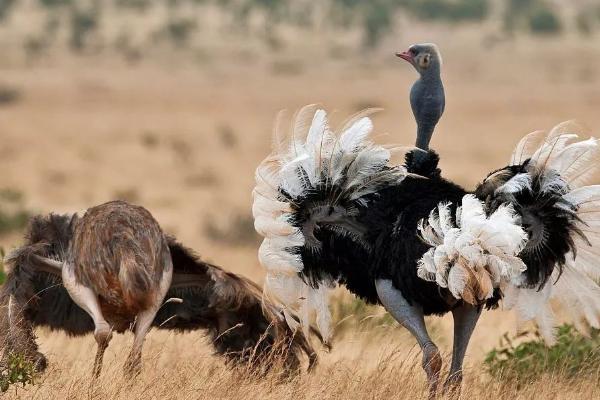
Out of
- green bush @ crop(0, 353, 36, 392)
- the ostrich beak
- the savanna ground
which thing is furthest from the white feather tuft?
green bush @ crop(0, 353, 36, 392)

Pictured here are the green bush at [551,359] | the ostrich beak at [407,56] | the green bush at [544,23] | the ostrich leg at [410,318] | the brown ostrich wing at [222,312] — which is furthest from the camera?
the green bush at [544,23]

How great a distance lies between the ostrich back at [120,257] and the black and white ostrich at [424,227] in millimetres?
705

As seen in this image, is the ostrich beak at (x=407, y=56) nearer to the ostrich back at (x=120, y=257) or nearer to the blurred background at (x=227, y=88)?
the blurred background at (x=227, y=88)

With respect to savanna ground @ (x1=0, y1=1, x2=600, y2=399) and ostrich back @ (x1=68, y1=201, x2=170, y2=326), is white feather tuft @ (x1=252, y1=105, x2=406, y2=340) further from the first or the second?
ostrich back @ (x1=68, y1=201, x2=170, y2=326)

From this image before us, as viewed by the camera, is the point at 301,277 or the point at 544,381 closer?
the point at 301,277

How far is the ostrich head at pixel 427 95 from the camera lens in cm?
649

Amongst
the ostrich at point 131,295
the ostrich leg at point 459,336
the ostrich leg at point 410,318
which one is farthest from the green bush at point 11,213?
the ostrich leg at point 410,318

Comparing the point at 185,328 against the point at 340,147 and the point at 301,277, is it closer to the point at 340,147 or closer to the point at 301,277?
the point at 301,277

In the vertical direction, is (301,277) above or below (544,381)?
above

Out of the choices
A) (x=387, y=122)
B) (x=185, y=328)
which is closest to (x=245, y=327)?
(x=185, y=328)

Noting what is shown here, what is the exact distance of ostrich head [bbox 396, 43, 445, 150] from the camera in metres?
6.49

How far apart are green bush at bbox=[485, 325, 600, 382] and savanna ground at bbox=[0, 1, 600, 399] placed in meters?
0.13

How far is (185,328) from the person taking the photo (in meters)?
7.54

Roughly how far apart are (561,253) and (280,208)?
1.19 metres
